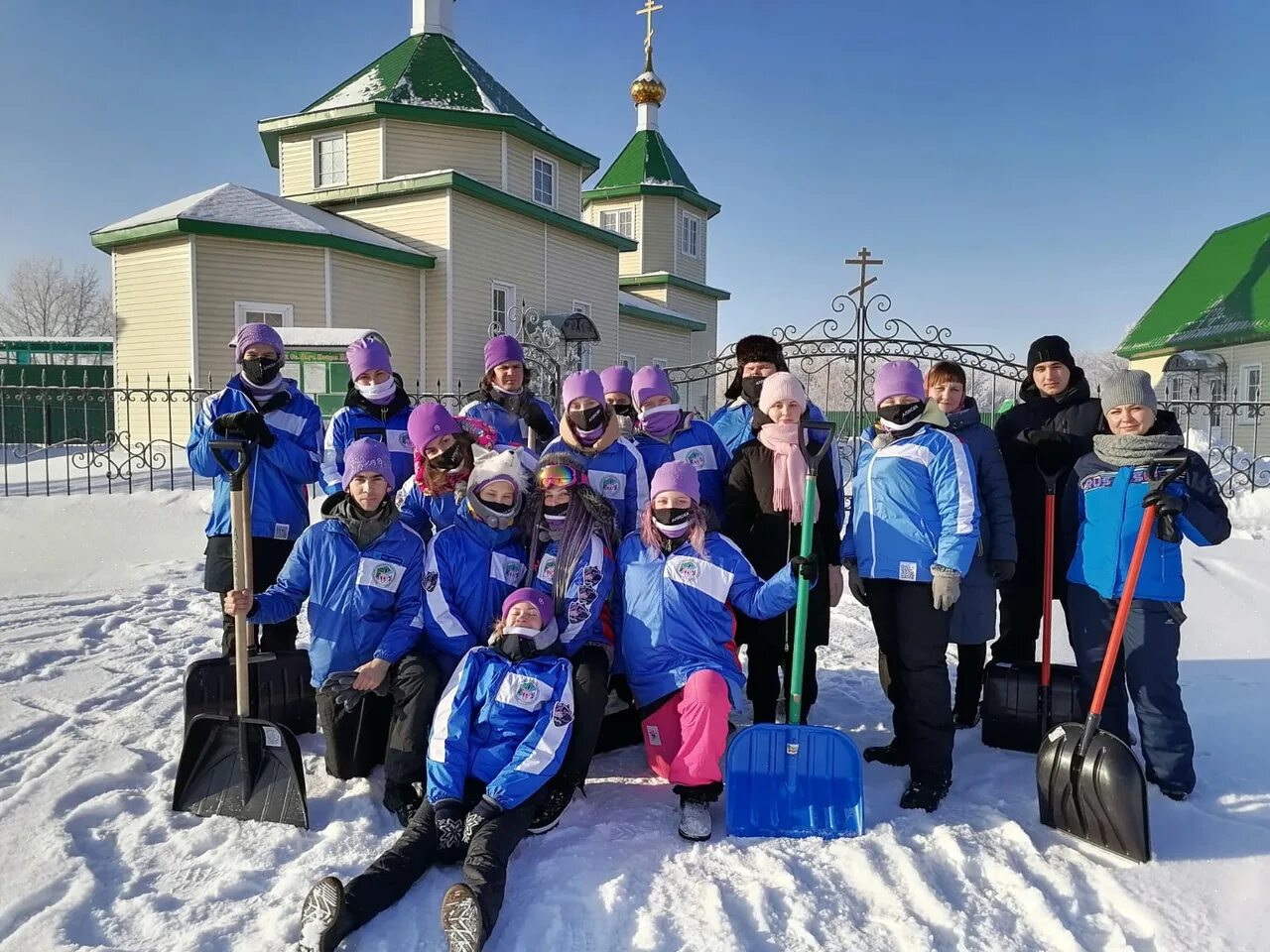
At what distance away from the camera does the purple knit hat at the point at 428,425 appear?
11.9ft

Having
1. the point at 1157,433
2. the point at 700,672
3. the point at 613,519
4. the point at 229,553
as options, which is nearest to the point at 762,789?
the point at 700,672

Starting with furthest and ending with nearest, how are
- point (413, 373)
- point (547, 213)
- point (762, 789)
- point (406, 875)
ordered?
point (547, 213)
point (413, 373)
point (762, 789)
point (406, 875)

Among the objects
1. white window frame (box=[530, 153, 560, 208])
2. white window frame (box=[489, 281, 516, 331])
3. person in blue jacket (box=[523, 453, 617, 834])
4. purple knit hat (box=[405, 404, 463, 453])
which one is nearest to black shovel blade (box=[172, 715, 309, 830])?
person in blue jacket (box=[523, 453, 617, 834])

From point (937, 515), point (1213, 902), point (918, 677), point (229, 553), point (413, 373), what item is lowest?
point (1213, 902)

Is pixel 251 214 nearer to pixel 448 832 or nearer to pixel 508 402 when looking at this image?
pixel 508 402

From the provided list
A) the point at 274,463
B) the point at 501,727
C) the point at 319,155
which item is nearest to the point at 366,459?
the point at 274,463

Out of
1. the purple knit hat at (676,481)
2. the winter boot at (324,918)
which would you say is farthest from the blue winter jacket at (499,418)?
the winter boot at (324,918)

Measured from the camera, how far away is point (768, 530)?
3748 mm

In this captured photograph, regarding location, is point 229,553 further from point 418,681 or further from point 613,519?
point 613,519

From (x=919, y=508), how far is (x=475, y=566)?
1.93 metres

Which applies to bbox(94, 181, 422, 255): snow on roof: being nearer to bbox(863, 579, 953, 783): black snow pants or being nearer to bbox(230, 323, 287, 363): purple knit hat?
bbox(230, 323, 287, 363): purple knit hat

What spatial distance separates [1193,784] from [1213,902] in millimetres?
833

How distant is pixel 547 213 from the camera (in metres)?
17.2

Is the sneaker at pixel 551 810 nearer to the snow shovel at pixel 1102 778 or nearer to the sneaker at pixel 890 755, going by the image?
the sneaker at pixel 890 755
